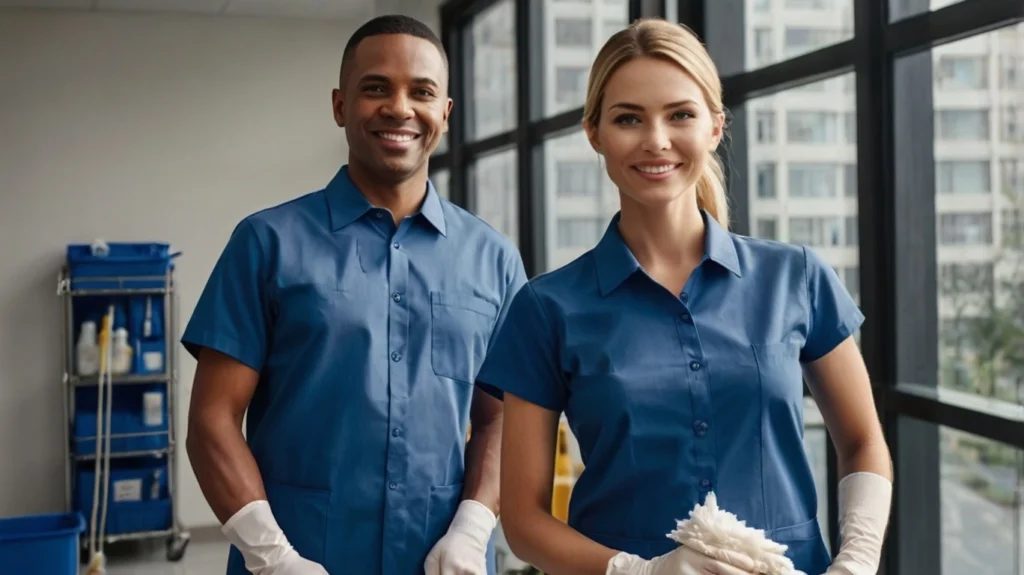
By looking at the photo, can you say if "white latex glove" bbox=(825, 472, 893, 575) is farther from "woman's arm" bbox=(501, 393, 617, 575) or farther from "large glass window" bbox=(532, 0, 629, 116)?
"large glass window" bbox=(532, 0, 629, 116)

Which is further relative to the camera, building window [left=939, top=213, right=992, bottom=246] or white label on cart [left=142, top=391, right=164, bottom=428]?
white label on cart [left=142, top=391, right=164, bottom=428]

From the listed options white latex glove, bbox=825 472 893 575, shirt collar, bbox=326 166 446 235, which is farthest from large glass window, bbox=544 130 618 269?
white latex glove, bbox=825 472 893 575

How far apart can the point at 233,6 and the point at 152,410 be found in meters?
1.91

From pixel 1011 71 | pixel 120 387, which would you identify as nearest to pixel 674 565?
pixel 1011 71

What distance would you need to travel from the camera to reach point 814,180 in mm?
2496

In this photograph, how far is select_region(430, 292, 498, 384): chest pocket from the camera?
169cm

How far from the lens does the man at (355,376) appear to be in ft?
5.27

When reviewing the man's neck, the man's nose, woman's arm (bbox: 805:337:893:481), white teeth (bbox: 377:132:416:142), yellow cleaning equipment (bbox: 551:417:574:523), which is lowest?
yellow cleaning equipment (bbox: 551:417:574:523)

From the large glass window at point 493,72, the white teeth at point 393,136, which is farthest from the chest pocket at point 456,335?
the large glass window at point 493,72

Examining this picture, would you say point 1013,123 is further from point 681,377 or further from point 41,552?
point 41,552

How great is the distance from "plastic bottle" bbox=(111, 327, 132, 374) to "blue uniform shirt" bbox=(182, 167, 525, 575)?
335 centimetres

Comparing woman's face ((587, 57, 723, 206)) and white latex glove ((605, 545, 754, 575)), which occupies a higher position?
woman's face ((587, 57, 723, 206))

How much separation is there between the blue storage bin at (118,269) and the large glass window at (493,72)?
4.96 ft

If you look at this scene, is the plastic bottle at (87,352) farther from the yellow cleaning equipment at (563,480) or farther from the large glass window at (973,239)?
the large glass window at (973,239)
